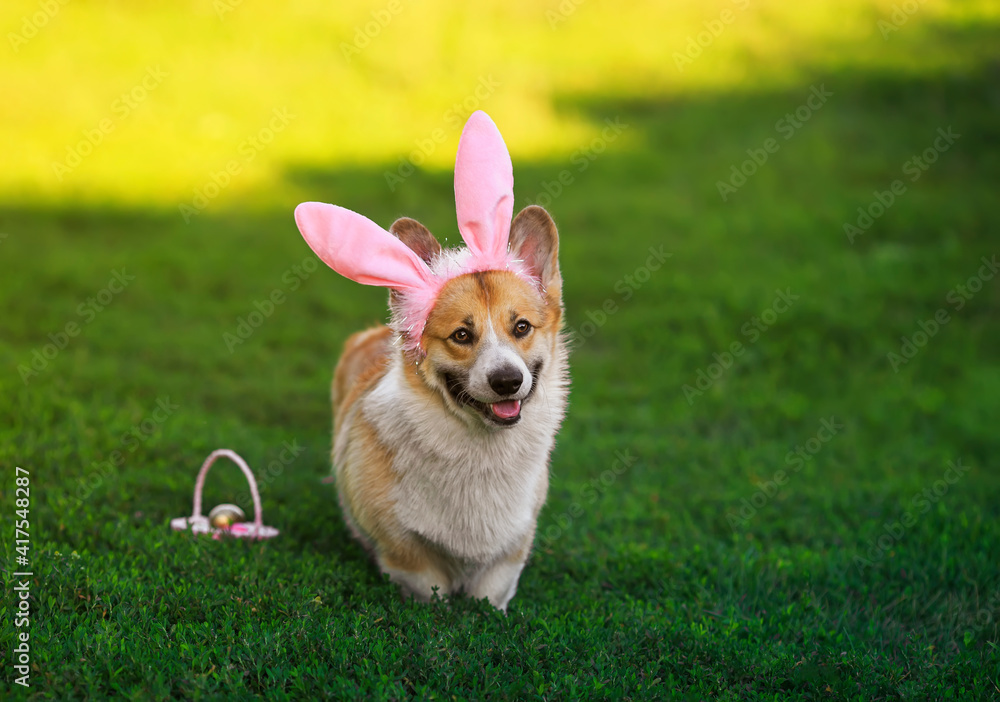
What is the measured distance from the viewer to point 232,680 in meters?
2.93

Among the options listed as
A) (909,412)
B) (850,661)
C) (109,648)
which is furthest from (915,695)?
(909,412)

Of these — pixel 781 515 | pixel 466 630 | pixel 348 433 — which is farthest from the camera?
pixel 781 515

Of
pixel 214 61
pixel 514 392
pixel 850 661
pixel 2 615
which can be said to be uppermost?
pixel 514 392

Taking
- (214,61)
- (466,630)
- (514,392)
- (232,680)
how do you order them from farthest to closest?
(214,61) → (466,630) → (514,392) → (232,680)

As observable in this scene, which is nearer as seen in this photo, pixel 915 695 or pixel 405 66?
pixel 915 695

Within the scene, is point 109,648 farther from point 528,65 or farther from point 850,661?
point 528,65

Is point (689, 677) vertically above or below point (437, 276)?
below

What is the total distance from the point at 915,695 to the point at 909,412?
403 centimetres
